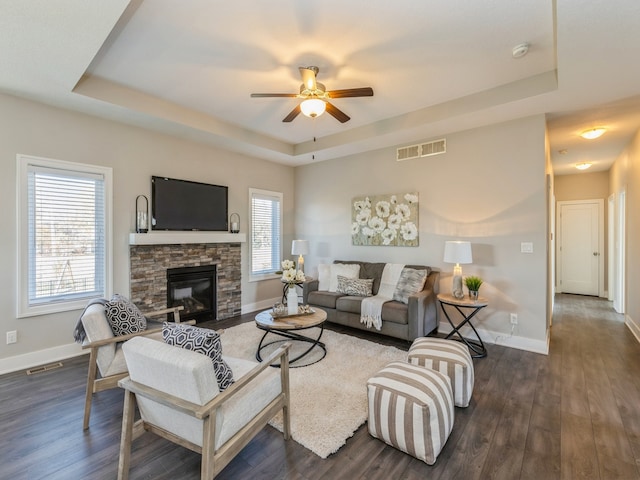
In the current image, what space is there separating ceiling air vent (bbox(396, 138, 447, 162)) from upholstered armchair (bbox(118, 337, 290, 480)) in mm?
3911

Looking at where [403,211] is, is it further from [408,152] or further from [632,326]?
[632,326]

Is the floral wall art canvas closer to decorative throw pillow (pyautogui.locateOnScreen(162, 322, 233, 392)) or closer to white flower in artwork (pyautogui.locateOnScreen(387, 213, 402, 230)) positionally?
white flower in artwork (pyautogui.locateOnScreen(387, 213, 402, 230))

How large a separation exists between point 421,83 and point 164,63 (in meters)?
2.68

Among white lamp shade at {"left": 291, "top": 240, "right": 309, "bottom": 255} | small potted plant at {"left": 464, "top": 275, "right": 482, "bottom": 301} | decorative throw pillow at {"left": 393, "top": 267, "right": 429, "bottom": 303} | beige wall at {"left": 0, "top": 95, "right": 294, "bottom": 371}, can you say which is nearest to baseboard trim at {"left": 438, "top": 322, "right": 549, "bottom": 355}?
small potted plant at {"left": 464, "top": 275, "right": 482, "bottom": 301}

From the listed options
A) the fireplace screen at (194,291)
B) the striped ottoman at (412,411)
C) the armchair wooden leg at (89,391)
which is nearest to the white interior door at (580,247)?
the striped ottoman at (412,411)

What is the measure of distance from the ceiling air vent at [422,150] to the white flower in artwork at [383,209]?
2.42ft

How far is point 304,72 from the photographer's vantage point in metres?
2.85

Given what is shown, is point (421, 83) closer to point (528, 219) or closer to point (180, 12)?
point (528, 219)

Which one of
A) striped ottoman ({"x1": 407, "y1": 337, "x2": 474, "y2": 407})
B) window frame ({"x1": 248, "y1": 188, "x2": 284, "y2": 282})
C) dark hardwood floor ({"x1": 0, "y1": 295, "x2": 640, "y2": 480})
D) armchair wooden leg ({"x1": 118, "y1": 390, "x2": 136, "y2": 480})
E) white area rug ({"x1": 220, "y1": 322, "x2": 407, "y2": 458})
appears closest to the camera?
armchair wooden leg ({"x1": 118, "y1": 390, "x2": 136, "y2": 480})

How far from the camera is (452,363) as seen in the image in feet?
8.02

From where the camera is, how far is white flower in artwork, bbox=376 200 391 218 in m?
5.01

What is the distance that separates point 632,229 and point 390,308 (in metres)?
3.79

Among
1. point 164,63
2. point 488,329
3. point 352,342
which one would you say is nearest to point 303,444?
point 352,342

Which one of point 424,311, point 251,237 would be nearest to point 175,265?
point 251,237
